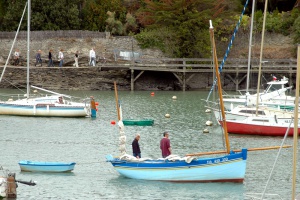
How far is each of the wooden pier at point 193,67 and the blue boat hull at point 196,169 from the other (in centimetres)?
3660

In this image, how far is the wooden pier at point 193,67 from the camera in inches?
2724

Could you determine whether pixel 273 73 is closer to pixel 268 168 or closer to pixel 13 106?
pixel 13 106

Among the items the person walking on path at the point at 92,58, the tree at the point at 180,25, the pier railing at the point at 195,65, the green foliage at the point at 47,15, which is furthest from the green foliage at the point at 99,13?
the person walking on path at the point at 92,58

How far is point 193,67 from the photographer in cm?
7069

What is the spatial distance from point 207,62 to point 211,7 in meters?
5.50

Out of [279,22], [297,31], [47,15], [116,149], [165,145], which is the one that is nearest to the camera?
[165,145]

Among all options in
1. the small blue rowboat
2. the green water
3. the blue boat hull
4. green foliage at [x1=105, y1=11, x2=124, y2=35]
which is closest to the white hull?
the green water

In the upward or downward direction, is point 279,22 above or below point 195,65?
above

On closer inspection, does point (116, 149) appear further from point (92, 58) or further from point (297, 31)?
point (297, 31)

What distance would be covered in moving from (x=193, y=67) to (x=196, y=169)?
129 feet

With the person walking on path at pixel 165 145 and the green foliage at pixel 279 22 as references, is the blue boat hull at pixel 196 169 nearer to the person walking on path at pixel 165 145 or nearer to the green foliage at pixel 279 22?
the person walking on path at pixel 165 145

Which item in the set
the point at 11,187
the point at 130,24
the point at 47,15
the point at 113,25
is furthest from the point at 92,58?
the point at 11,187

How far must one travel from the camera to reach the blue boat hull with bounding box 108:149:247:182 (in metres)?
31.4

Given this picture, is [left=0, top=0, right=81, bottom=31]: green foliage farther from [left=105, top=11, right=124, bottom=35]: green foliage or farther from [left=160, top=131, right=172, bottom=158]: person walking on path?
[left=160, top=131, right=172, bottom=158]: person walking on path
